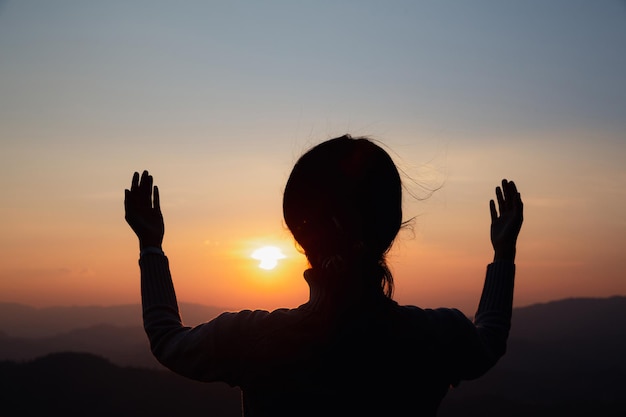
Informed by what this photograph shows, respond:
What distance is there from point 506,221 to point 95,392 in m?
35.0

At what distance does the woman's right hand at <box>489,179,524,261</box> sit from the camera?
2.49 metres

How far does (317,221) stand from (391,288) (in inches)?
12.9

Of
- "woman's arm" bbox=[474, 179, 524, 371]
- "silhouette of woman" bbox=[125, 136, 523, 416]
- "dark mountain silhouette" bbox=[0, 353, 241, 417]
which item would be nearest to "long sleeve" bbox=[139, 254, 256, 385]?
"silhouette of woman" bbox=[125, 136, 523, 416]

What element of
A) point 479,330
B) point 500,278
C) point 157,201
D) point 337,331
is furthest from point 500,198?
point 157,201

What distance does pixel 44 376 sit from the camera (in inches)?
1296

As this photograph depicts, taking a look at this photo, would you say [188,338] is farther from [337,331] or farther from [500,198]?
[500,198]

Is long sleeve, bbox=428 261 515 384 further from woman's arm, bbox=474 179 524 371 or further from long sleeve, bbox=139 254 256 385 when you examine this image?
long sleeve, bbox=139 254 256 385

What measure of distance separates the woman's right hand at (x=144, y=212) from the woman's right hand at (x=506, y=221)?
1270 millimetres

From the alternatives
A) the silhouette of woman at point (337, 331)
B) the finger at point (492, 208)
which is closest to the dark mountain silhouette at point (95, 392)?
the finger at point (492, 208)

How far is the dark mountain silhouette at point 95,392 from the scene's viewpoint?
1282 inches

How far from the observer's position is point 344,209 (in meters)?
2.01

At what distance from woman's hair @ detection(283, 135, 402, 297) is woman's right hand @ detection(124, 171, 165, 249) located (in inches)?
21.8

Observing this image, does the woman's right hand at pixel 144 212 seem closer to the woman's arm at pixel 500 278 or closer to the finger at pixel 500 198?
the woman's arm at pixel 500 278

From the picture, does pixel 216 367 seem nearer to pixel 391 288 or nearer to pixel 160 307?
pixel 160 307
